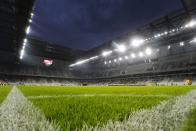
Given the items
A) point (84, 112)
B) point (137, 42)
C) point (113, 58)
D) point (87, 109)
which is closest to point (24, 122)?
point (84, 112)

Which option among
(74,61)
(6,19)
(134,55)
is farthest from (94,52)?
(6,19)

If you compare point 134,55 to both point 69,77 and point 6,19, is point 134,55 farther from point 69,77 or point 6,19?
point 6,19

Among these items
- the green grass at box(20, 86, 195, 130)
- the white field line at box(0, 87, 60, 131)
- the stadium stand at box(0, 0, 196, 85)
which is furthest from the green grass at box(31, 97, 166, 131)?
the stadium stand at box(0, 0, 196, 85)

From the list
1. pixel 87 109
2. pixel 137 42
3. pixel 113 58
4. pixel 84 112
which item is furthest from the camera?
pixel 113 58

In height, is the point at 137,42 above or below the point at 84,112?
above

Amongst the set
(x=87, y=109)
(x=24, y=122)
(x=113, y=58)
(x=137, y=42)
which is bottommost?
(x=87, y=109)

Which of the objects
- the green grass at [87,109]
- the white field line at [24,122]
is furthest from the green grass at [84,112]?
the white field line at [24,122]

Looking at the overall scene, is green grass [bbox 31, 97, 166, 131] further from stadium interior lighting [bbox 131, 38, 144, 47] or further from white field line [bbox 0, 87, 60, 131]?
stadium interior lighting [bbox 131, 38, 144, 47]

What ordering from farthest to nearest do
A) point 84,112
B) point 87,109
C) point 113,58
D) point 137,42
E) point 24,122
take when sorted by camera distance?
1. point 113,58
2. point 137,42
3. point 87,109
4. point 84,112
5. point 24,122

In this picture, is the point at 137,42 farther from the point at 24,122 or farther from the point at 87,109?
the point at 24,122

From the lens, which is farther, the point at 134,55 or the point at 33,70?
the point at 33,70

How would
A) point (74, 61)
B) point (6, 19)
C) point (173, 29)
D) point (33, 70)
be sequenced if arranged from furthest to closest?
point (74, 61)
point (33, 70)
point (173, 29)
point (6, 19)

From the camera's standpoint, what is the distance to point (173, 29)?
39.6 metres

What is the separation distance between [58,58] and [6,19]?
39952 mm
